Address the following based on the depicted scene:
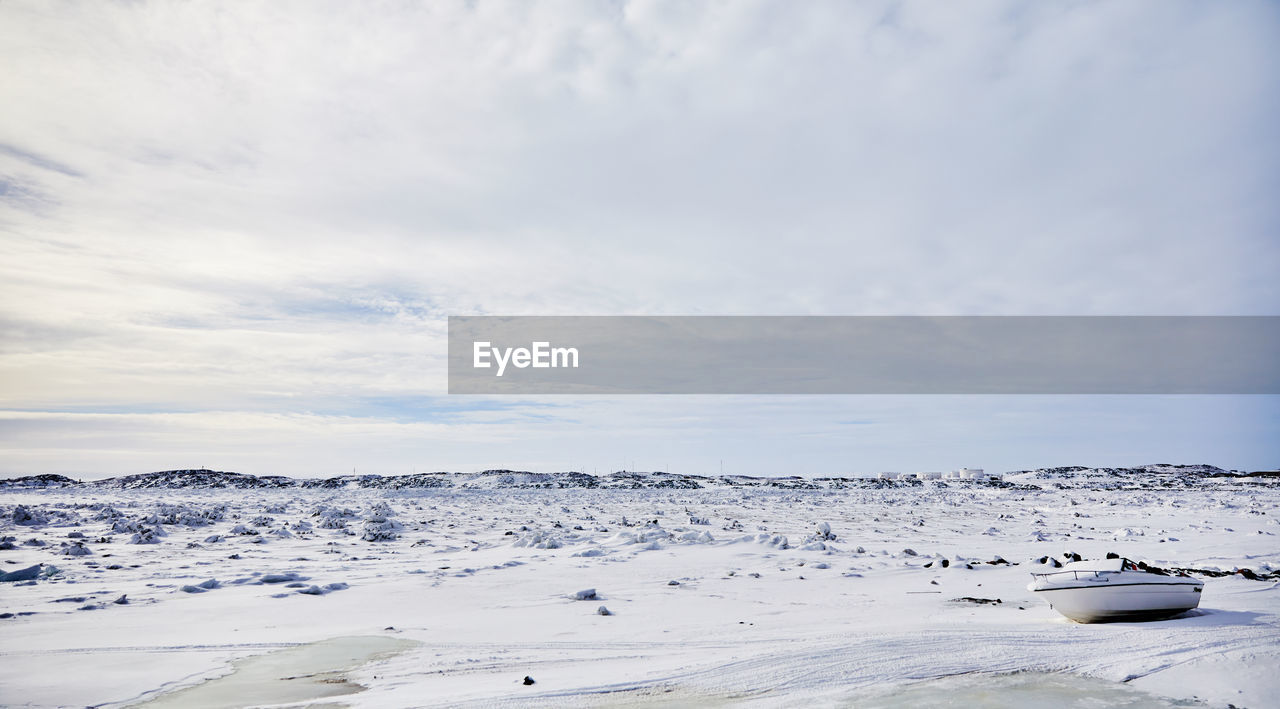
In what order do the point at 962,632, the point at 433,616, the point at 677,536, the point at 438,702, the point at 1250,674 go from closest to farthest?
the point at 438,702 < the point at 1250,674 < the point at 962,632 < the point at 433,616 < the point at 677,536

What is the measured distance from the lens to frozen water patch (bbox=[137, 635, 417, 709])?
6547 mm

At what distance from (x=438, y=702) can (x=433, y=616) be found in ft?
13.5

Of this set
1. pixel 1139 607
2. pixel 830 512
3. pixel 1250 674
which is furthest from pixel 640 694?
pixel 830 512

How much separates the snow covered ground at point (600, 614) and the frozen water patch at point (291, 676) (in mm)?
166

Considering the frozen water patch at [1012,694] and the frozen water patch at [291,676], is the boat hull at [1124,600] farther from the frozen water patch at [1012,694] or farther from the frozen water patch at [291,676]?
the frozen water patch at [291,676]

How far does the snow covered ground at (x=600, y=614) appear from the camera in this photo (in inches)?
278

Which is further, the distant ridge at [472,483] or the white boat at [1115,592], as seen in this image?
the distant ridge at [472,483]

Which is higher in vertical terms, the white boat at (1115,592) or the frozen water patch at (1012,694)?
the white boat at (1115,592)

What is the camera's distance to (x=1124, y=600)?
9.20 metres

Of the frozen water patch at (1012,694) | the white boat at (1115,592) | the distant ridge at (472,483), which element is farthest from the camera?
the distant ridge at (472,483)

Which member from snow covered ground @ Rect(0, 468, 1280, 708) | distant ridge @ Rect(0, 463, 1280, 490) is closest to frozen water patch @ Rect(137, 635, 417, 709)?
snow covered ground @ Rect(0, 468, 1280, 708)

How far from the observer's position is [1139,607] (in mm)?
9266

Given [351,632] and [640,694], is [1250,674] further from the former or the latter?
[351,632]

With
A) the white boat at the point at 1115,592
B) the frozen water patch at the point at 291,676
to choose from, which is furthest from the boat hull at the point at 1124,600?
the frozen water patch at the point at 291,676
